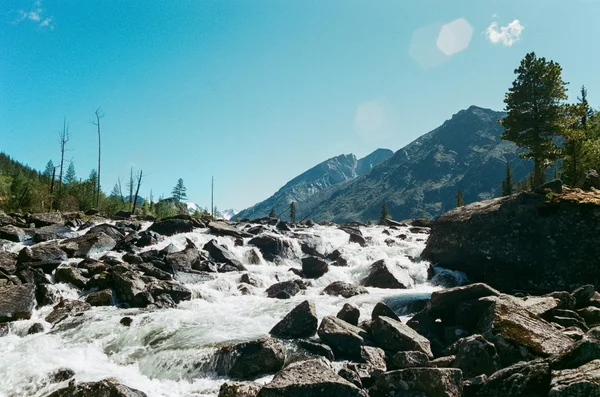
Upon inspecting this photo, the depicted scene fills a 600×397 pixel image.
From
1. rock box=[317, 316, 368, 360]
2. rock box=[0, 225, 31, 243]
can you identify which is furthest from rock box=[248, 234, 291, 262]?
rock box=[317, 316, 368, 360]

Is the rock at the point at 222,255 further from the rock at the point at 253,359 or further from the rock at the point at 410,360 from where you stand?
the rock at the point at 410,360

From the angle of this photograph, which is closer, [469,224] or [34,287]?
[34,287]

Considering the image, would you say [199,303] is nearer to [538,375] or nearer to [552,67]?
[538,375]

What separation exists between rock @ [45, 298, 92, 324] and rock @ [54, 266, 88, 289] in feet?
5.56

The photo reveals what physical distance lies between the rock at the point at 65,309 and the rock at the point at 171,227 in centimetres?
1840

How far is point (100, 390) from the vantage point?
27.5 feet

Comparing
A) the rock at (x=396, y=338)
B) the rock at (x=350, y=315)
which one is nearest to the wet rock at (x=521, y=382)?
the rock at (x=396, y=338)

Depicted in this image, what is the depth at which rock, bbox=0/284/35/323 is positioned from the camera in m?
14.4

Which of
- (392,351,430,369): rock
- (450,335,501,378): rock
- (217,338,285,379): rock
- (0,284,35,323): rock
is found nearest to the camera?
(450,335,501,378): rock

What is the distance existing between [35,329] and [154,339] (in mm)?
5170

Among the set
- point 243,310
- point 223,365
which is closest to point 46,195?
point 243,310

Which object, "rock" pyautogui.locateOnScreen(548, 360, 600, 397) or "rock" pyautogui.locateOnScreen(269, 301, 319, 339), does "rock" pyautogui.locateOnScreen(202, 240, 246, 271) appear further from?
"rock" pyautogui.locateOnScreen(548, 360, 600, 397)

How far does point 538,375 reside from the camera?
6773 millimetres

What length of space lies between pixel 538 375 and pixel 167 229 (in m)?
33.7
